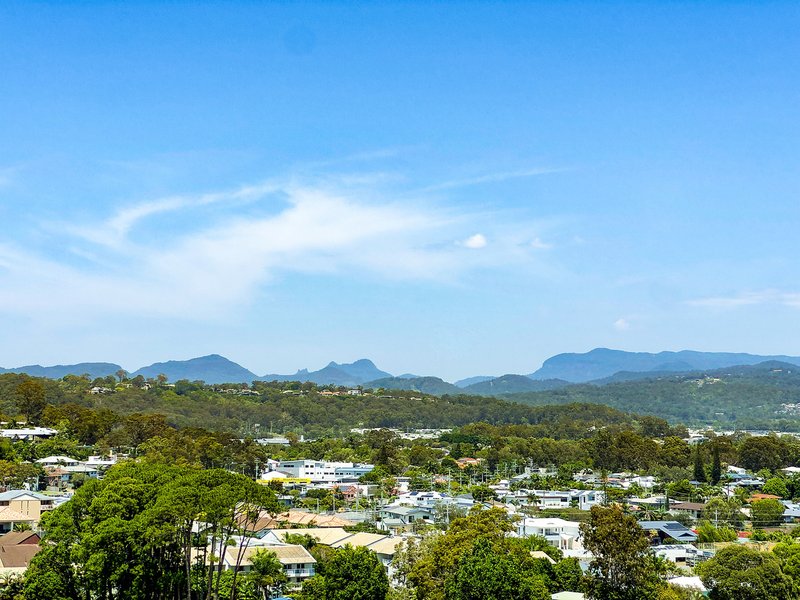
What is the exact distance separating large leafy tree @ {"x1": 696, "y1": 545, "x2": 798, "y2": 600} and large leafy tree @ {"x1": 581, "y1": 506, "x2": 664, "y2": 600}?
3.11m

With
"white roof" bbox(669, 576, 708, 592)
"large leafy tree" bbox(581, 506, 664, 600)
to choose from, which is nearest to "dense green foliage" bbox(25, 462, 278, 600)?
"large leafy tree" bbox(581, 506, 664, 600)

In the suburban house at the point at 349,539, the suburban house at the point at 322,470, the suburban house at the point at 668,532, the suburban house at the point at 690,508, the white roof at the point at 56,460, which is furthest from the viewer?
the suburban house at the point at 322,470

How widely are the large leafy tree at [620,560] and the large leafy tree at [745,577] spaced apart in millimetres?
3107

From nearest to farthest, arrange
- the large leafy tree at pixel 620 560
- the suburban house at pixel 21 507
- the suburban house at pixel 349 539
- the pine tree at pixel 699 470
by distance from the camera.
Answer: the large leafy tree at pixel 620 560 → the suburban house at pixel 349 539 → the suburban house at pixel 21 507 → the pine tree at pixel 699 470

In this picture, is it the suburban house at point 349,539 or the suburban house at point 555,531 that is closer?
the suburban house at point 349,539

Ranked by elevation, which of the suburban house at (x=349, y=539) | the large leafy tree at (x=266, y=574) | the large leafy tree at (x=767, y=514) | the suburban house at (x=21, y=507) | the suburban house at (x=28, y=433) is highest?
the suburban house at (x=28, y=433)

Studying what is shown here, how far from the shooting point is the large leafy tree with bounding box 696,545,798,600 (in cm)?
2208

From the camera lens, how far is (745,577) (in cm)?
2212

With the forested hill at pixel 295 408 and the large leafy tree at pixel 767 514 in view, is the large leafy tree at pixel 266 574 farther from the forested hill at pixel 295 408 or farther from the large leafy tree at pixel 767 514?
the forested hill at pixel 295 408

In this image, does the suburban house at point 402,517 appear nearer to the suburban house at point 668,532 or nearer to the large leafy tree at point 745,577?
the suburban house at point 668,532

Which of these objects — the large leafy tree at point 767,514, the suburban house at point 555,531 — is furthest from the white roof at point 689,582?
the large leafy tree at point 767,514

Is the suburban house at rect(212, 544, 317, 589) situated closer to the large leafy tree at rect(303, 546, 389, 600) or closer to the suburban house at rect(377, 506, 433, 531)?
the large leafy tree at rect(303, 546, 389, 600)

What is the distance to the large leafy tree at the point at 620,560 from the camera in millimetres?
20016

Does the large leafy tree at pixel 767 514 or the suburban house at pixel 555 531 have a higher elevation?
the suburban house at pixel 555 531
